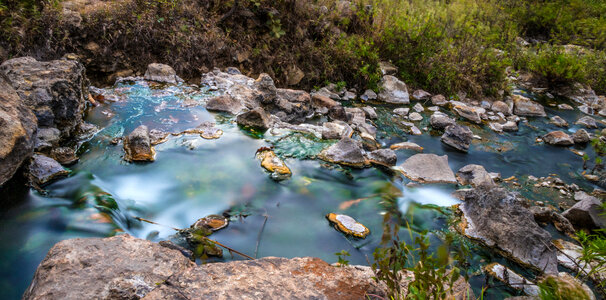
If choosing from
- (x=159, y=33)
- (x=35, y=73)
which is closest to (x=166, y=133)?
(x=35, y=73)

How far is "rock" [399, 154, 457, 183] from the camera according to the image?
178 inches

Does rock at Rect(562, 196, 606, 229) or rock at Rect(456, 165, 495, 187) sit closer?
rock at Rect(562, 196, 606, 229)

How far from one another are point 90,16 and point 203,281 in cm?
712

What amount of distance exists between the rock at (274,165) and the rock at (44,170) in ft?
7.58

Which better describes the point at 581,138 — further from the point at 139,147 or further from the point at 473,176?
the point at 139,147

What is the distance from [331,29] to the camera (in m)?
8.78

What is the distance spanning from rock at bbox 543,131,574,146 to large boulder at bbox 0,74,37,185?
8855mm

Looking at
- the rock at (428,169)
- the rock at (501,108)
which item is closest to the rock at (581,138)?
the rock at (501,108)

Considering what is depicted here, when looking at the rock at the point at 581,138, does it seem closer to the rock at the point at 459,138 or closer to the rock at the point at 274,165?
the rock at the point at 459,138

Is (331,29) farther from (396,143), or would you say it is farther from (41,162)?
(41,162)

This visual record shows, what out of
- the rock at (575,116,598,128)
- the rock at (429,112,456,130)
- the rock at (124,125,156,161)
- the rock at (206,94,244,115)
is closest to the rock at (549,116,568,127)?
the rock at (575,116,598,128)

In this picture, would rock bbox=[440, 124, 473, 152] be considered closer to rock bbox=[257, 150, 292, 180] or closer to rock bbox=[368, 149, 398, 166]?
rock bbox=[368, 149, 398, 166]

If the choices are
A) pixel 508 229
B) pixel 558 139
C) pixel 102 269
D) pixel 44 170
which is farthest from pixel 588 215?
pixel 44 170

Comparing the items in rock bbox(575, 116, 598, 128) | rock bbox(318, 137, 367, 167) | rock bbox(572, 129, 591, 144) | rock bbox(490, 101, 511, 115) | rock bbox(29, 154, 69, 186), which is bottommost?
rock bbox(575, 116, 598, 128)
